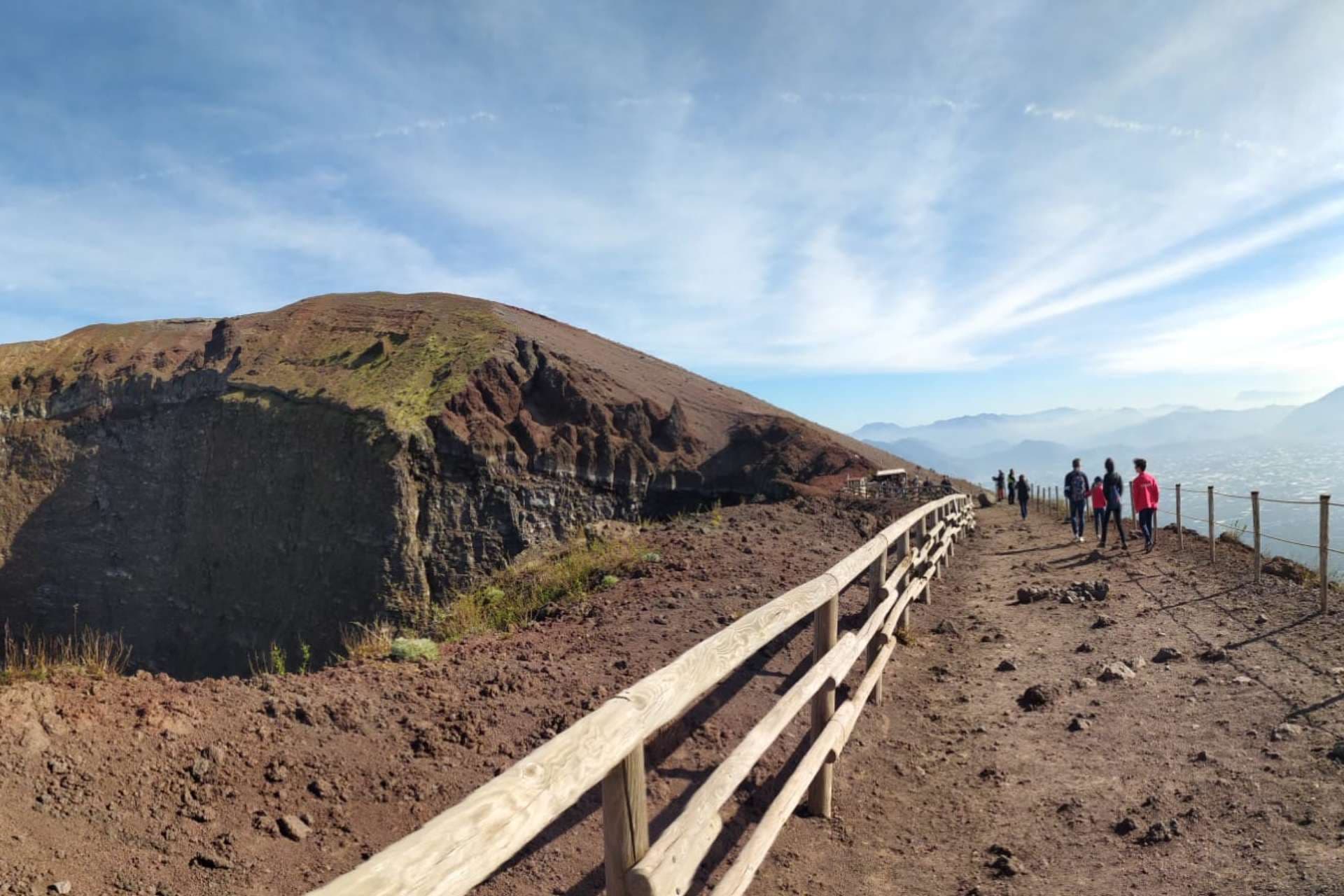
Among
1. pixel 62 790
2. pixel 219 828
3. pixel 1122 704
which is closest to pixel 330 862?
pixel 219 828

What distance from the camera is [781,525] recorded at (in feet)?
44.1

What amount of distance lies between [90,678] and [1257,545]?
1304 centimetres

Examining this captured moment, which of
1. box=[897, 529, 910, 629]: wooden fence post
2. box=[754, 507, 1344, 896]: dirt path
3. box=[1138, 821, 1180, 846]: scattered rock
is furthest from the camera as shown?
box=[897, 529, 910, 629]: wooden fence post

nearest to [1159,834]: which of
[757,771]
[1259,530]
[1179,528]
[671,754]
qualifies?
[757,771]

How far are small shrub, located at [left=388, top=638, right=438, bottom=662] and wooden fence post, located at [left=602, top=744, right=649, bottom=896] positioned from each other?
4313mm

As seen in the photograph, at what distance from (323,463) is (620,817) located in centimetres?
2465

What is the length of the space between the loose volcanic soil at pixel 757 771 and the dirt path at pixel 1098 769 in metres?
0.02

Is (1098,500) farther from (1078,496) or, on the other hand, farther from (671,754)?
(671,754)

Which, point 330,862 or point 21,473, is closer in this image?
point 330,862

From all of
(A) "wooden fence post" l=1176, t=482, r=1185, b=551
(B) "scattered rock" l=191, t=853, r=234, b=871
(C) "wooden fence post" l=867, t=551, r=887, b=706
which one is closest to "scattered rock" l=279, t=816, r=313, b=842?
(B) "scattered rock" l=191, t=853, r=234, b=871

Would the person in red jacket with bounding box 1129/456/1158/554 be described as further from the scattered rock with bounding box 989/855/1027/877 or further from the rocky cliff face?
the scattered rock with bounding box 989/855/1027/877

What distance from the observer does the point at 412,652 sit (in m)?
6.41

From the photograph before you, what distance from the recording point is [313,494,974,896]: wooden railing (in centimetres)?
161

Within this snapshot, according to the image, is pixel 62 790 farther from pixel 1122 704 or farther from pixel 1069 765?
pixel 1122 704
